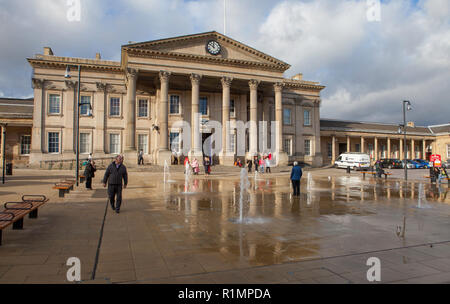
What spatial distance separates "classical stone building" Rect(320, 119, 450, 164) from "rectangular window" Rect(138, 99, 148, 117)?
29.4 m

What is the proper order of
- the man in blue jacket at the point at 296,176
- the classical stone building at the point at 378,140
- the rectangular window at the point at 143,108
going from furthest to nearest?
1. the classical stone building at the point at 378,140
2. the rectangular window at the point at 143,108
3. the man in blue jacket at the point at 296,176

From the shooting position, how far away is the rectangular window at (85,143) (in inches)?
1405

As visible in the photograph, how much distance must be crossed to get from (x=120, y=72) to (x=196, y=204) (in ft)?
103

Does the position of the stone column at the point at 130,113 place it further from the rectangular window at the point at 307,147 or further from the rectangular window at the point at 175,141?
the rectangular window at the point at 307,147

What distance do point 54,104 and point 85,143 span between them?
583cm

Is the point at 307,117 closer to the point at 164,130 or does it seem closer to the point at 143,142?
the point at 164,130

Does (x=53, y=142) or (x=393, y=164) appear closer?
(x=53, y=142)

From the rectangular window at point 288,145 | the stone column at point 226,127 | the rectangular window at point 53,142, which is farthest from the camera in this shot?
the rectangular window at point 288,145

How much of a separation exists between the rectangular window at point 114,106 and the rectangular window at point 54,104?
588 centimetres

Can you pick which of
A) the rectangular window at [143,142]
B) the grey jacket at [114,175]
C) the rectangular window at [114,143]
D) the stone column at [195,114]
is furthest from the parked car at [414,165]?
the grey jacket at [114,175]

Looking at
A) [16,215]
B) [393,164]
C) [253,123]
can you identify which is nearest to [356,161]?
[393,164]

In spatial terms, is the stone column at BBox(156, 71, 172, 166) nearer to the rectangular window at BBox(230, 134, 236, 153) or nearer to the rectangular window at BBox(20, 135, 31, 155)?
the rectangular window at BBox(230, 134, 236, 153)

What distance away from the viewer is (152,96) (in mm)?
38031
